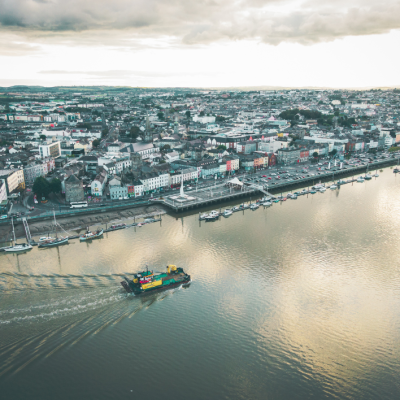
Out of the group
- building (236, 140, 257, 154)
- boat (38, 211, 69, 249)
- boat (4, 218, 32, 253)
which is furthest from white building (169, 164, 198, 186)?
boat (4, 218, 32, 253)

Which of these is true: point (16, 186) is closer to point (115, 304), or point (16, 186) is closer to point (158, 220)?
point (158, 220)

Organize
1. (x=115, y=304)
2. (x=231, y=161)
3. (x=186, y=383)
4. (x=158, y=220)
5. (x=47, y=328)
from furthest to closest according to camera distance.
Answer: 1. (x=231, y=161)
2. (x=158, y=220)
3. (x=115, y=304)
4. (x=47, y=328)
5. (x=186, y=383)

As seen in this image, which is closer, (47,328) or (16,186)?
(47,328)

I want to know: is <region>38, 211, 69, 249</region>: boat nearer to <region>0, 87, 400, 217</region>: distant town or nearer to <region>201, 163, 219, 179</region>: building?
<region>0, 87, 400, 217</region>: distant town

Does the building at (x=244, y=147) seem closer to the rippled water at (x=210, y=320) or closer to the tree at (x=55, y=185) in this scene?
the tree at (x=55, y=185)

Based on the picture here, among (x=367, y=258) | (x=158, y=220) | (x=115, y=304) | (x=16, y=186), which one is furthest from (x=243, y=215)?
(x=16, y=186)

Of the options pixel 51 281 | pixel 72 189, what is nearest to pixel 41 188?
pixel 72 189
